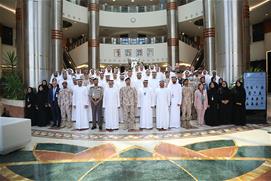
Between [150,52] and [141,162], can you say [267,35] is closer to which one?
[150,52]

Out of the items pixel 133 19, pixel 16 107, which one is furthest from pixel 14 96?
pixel 133 19

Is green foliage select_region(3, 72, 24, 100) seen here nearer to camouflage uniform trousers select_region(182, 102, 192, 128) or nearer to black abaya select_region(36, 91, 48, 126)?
black abaya select_region(36, 91, 48, 126)

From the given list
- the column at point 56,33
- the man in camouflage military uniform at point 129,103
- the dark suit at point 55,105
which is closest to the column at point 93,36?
the column at point 56,33

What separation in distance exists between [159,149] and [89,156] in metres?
1.37

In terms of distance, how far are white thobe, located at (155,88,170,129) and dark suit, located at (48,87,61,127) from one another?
9.78ft

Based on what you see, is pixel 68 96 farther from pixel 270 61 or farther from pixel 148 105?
pixel 270 61

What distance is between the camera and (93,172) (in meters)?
4.23

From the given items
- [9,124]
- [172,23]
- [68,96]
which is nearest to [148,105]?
[68,96]

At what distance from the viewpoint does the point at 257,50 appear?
19.8m

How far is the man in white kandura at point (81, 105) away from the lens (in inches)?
318

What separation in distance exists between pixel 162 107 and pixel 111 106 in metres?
1.45

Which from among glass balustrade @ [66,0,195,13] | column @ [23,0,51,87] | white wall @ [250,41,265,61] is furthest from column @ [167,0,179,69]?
column @ [23,0,51,87]

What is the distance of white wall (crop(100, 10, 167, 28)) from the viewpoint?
850 inches

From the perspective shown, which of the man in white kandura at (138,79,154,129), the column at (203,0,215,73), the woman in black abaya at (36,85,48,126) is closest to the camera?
the man in white kandura at (138,79,154,129)
